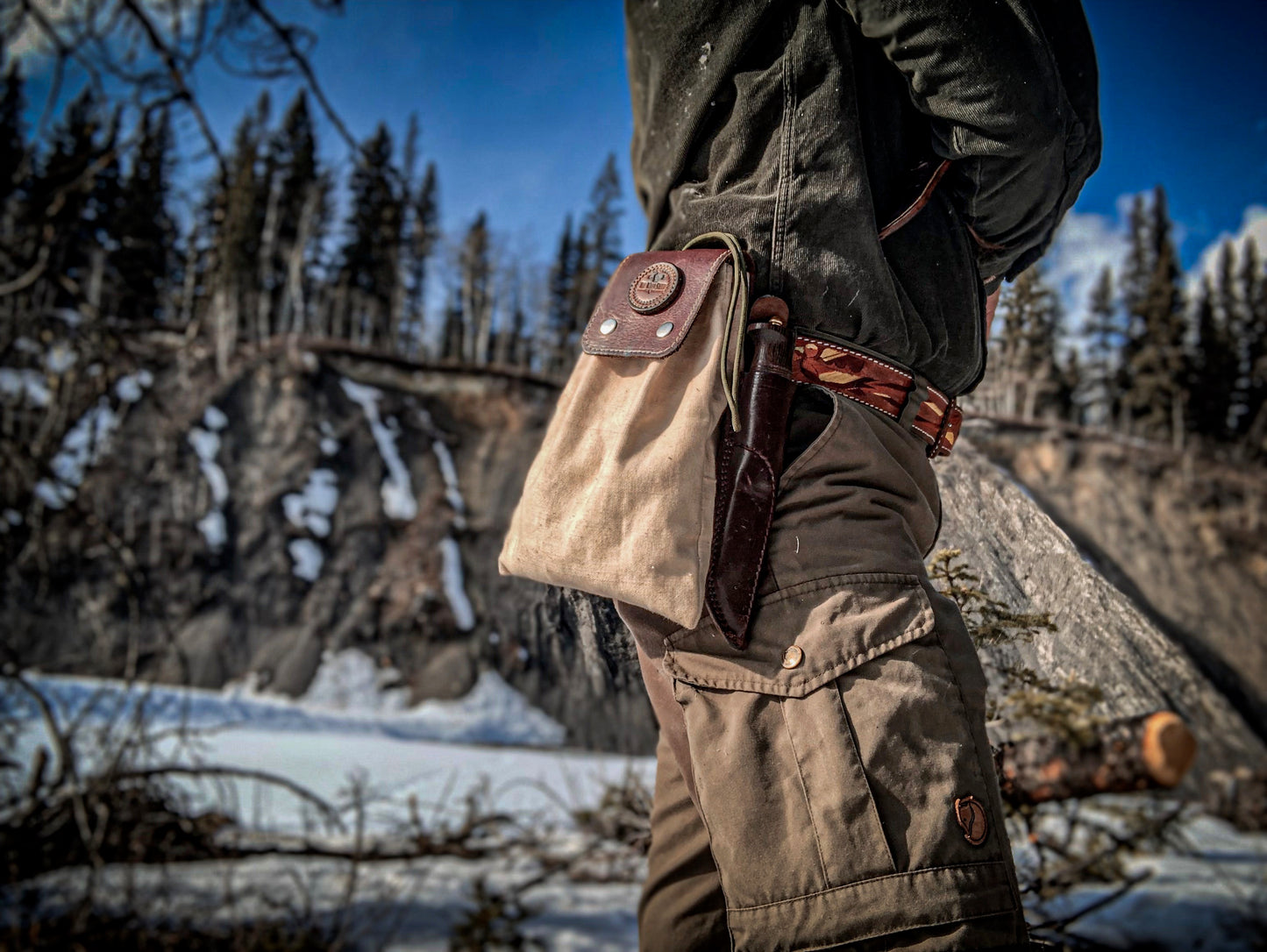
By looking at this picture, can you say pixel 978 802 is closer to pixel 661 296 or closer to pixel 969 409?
pixel 661 296

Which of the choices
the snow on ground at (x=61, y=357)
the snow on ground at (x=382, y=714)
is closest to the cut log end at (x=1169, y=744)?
the snow on ground at (x=61, y=357)

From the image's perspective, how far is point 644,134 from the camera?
1.36 m

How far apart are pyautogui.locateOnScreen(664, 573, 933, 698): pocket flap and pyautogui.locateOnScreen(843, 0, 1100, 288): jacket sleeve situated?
25.7 inches

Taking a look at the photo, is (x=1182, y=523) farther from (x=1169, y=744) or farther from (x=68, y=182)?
(x=68, y=182)

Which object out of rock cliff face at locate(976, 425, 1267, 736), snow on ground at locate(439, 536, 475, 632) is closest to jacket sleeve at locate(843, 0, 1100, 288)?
rock cliff face at locate(976, 425, 1267, 736)

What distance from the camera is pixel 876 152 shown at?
3.75 ft

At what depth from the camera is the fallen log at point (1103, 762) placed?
51.9 inches

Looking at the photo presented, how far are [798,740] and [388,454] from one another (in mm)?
18562

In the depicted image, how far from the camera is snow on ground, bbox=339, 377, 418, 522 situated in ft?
57.4

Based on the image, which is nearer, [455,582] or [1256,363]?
[1256,363]

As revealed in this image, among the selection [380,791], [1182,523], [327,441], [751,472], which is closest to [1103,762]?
[751,472]

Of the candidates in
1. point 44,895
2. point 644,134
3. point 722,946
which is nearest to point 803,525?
point 722,946

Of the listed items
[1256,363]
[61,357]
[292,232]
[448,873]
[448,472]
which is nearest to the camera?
[61,357]

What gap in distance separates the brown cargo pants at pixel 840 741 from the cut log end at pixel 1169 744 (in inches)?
26.7
